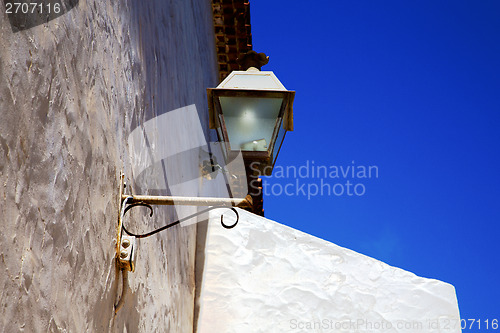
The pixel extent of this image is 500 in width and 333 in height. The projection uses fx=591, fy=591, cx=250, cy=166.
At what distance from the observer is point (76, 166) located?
66.9 inches

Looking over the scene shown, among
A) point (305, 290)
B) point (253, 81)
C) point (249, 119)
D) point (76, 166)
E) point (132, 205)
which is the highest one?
point (253, 81)

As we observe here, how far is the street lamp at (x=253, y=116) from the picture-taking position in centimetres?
244

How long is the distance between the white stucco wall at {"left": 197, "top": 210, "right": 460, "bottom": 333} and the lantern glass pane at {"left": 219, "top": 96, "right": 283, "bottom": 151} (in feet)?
7.53

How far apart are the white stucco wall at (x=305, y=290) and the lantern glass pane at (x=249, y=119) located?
230cm

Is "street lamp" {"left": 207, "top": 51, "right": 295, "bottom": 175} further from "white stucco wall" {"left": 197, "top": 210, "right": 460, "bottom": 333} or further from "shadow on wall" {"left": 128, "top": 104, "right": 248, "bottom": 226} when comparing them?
"white stucco wall" {"left": 197, "top": 210, "right": 460, "bottom": 333}

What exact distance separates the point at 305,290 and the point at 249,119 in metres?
A: 2.48

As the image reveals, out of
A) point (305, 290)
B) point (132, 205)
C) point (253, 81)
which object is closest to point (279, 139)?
point (253, 81)

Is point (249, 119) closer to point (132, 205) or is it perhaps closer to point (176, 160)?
point (132, 205)

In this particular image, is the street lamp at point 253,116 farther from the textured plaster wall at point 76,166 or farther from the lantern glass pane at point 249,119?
the textured plaster wall at point 76,166

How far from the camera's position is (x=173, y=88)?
3.71m

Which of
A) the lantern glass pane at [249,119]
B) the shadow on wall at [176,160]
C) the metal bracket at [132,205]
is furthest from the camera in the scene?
the shadow on wall at [176,160]

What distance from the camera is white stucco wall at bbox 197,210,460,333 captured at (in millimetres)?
4430

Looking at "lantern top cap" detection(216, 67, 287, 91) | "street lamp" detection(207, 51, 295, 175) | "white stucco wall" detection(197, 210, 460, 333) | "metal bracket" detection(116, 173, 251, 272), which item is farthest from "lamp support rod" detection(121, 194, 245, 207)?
"white stucco wall" detection(197, 210, 460, 333)

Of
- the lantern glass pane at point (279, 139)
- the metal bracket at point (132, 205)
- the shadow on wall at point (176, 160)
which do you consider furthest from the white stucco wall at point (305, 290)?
the metal bracket at point (132, 205)
